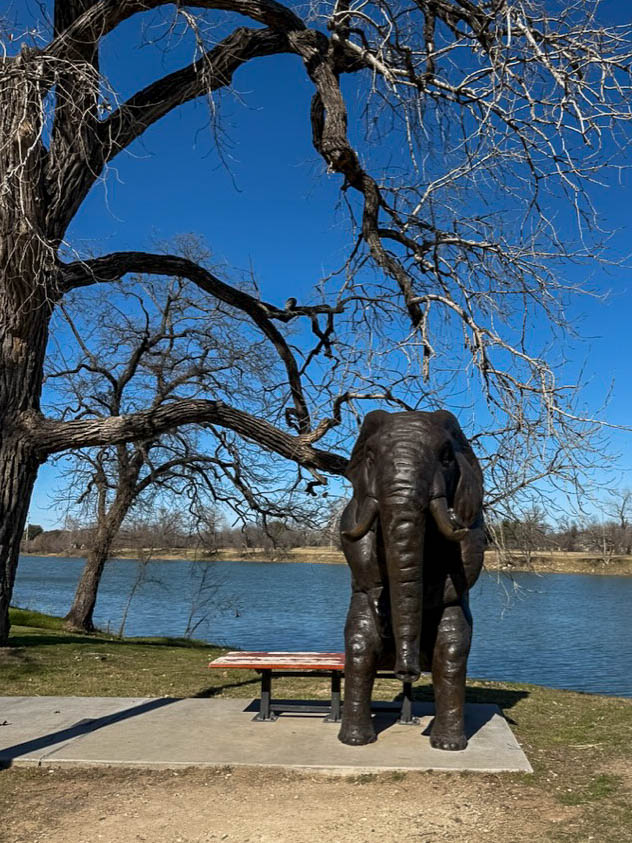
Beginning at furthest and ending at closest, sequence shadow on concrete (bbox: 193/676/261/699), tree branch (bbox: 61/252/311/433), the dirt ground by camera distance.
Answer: tree branch (bbox: 61/252/311/433) < shadow on concrete (bbox: 193/676/261/699) < the dirt ground

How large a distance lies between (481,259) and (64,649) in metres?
8.00

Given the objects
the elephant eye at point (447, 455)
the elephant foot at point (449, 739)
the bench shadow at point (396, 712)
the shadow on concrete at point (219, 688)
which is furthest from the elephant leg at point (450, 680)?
the shadow on concrete at point (219, 688)

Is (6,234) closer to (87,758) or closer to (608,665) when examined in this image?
(87,758)

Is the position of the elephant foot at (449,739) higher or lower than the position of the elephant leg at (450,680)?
lower

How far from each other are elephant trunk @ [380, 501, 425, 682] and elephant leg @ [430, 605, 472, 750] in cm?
60

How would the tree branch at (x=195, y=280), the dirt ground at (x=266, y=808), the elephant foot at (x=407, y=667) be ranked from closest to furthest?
the dirt ground at (x=266, y=808), the elephant foot at (x=407, y=667), the tree branch at (x=195, y=280)

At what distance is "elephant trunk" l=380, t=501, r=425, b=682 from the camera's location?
547 cm

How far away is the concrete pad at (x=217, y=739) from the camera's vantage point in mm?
5566

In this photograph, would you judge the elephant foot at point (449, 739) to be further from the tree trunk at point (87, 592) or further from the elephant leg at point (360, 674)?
the tree trunk at point (87, 592)

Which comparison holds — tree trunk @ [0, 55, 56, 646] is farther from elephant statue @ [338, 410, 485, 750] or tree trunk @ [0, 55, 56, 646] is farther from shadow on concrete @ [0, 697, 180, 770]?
elephant statue @ [338, 410, 485, 750]

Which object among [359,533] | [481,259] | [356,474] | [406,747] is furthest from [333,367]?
[406,747]

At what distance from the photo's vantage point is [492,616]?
83.9 feet

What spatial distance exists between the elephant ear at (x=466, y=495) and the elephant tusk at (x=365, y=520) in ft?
2.20

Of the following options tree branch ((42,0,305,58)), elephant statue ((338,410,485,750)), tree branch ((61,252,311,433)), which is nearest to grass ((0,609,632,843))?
elephant statue ((338,410,485,750))
